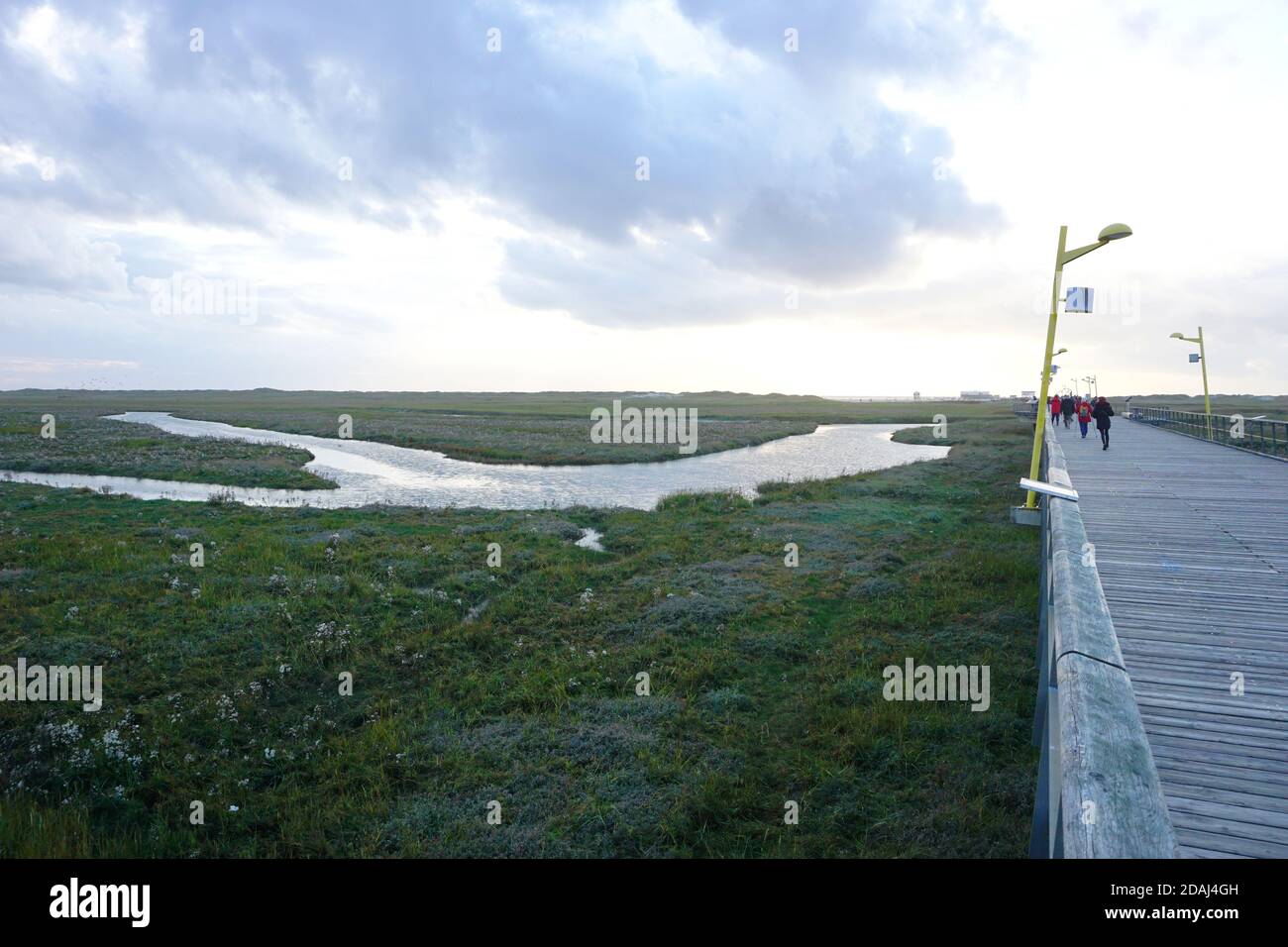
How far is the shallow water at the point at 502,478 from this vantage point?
31.8 metres

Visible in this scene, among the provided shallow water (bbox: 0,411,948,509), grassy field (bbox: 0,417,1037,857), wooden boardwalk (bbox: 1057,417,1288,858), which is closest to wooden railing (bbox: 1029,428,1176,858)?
wooden boardwalk (bbox: 1057,417,1288,858)

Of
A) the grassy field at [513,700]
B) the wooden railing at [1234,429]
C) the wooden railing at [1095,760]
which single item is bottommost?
the grassy field at [513,700]

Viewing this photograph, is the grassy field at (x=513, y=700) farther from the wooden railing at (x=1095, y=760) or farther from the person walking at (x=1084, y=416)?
the person walking at (x=1084, y=416)

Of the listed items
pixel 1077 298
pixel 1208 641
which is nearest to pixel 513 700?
pixel 1208 641

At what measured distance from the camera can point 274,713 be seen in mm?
10523

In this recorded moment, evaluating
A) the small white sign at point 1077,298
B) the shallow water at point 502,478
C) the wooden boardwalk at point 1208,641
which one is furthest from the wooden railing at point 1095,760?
the shallow water at point 502,478

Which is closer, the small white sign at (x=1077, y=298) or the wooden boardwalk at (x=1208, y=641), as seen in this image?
the wooden boardwalk at (x=1208, y=641)

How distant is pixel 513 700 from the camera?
428 inches

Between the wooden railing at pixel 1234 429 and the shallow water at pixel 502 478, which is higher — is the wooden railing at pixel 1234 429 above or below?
above

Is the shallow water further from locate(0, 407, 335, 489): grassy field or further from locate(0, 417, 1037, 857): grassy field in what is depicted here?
locate(0, 417, 1037, 857): grassy field

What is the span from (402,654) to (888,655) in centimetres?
852

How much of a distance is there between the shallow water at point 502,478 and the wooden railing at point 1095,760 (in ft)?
83.2

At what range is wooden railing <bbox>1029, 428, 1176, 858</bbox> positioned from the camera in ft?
10.1
